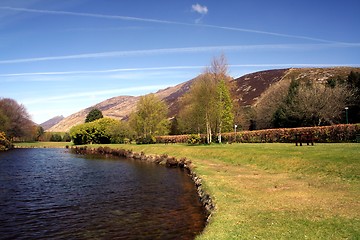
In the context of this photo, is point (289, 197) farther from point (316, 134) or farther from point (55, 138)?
point (55, 138)

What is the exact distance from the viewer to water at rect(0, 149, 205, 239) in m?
14.0

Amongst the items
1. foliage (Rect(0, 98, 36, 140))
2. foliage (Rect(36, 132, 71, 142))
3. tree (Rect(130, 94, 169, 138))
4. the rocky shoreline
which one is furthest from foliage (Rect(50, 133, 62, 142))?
tree (Rect(130, 94, 169, 138))

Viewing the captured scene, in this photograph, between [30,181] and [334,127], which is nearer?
[30,181]

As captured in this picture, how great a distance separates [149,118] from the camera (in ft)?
262

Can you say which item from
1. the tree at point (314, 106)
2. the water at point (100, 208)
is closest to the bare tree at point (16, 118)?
the water at point (100, 208)

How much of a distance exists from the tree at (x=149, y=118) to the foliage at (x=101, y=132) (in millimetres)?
5368

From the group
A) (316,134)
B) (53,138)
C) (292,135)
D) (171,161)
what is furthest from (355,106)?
(53,138)

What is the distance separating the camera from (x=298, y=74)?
142375mm

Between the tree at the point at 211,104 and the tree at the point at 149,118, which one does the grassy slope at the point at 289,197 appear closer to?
the tree at the point at 211,104

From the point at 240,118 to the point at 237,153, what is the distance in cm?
5276

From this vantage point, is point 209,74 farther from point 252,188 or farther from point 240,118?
point 252,188

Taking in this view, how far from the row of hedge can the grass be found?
48.3ft

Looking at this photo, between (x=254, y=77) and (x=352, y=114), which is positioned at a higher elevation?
(x=254, y=77)

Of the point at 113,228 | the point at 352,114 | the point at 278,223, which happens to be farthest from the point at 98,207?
the point at 352,114
